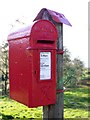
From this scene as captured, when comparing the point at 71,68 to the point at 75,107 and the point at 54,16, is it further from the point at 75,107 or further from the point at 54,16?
the point at 54,16

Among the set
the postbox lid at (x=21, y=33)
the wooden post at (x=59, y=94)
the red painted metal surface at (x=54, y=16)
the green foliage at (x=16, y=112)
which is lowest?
the green foliage at (x=16, y=112)

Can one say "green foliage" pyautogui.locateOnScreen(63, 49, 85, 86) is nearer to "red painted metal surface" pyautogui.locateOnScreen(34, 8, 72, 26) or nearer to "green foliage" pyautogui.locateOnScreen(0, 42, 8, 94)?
"green foliage" pyautogui.locateOnScreen(0, 42, 8, 94)

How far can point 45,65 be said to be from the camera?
1979mm

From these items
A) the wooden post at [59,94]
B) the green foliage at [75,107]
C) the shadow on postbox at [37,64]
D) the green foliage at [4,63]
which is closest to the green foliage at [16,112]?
the green foliage at [75,107]

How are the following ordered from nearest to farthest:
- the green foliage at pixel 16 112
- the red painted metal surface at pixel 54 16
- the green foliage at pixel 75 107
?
the red painted metal surface at pixel 54 16
the green foliage at pixel 16 112
the green foliage at pixel 75 107

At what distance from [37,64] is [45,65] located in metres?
0.09

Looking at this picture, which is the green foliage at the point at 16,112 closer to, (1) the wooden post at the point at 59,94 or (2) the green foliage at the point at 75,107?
(2) the green foliage at the point at 75,107

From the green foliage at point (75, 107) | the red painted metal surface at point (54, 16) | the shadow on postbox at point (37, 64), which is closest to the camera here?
the shadow on postbox at point (37, 64)

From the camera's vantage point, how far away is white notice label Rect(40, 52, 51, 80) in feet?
6.40

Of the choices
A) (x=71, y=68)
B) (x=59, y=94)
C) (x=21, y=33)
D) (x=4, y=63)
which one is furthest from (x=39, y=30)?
(x=71, y=68)

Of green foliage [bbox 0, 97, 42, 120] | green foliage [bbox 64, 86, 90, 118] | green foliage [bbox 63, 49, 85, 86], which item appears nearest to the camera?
green foliage [bbox 0, 97, 42, 120]

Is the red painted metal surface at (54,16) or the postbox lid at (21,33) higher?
the red painted metal surface at (54,16)

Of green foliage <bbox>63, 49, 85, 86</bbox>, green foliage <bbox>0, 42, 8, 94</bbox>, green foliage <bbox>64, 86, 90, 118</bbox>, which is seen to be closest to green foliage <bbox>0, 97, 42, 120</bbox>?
green foliage <bbox>64, 86, 90, 118</bbox>

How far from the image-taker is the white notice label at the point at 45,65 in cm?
195
